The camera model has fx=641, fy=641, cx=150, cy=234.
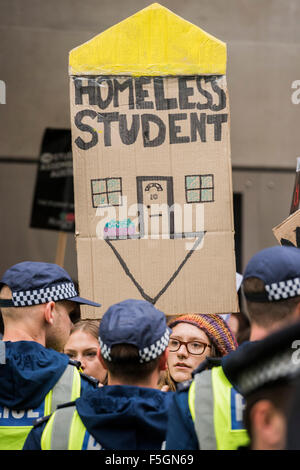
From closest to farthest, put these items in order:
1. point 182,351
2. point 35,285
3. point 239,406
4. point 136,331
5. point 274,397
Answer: point 274,397
point 239,406
point 136,331
point 35,285
point 182,351

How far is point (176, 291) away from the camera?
106 inches

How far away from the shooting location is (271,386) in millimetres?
951

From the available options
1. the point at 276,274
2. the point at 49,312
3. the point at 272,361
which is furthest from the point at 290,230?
the point at 272,361

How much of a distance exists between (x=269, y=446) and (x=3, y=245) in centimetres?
546

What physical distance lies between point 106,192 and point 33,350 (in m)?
0.75

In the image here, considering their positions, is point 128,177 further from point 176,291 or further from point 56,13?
point 56,13

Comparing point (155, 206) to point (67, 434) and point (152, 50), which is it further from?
point (67, 434)

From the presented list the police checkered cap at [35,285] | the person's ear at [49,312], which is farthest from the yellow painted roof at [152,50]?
the person's ear at [49,312]

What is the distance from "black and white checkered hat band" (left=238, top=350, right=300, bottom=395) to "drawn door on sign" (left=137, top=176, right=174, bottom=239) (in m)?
1.75

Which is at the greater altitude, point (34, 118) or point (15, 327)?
point (34, 118)

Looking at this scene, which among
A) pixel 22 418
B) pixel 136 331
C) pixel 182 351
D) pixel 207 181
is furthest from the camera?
pixel 182 351

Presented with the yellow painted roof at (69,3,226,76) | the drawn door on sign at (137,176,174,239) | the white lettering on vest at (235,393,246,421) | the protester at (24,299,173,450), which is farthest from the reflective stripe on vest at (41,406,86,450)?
the yellow painted roof at (69,3,226,76)

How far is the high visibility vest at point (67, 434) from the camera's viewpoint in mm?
1906

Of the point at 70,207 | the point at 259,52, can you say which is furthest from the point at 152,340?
the point at 259,52
